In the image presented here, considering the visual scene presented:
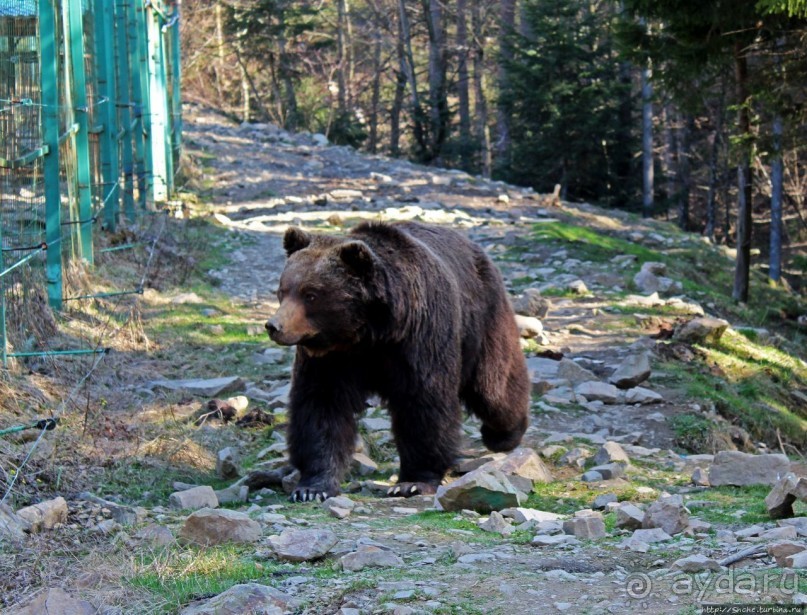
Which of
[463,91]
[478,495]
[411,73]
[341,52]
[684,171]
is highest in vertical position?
[341,52]

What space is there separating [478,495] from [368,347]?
3.92 ft

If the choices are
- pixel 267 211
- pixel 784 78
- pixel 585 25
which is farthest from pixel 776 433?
pixel 585 25

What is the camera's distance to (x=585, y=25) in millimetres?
25922

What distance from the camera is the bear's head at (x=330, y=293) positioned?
597 cm

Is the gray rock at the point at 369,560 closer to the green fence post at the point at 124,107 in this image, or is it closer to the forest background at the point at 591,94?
the forest background at the point at 591,94

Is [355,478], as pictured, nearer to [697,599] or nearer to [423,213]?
[697,599]

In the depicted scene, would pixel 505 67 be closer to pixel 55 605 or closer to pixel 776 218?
pixel 776 218

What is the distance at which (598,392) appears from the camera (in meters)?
9.09

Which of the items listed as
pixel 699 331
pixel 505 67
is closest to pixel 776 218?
pixel 505 67

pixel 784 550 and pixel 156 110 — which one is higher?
pixel 156 110

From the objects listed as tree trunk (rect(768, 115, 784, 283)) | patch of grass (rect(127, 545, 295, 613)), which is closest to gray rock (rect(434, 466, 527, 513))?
patch of grass (rect(127, 545, 295, 613))

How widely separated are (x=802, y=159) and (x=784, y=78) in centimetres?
1554

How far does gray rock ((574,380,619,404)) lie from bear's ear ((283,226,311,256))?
366 cm

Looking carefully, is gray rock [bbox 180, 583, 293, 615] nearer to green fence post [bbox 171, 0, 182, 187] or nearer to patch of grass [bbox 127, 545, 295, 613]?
patch of grass [bbox 127, 545, 295, 613]
